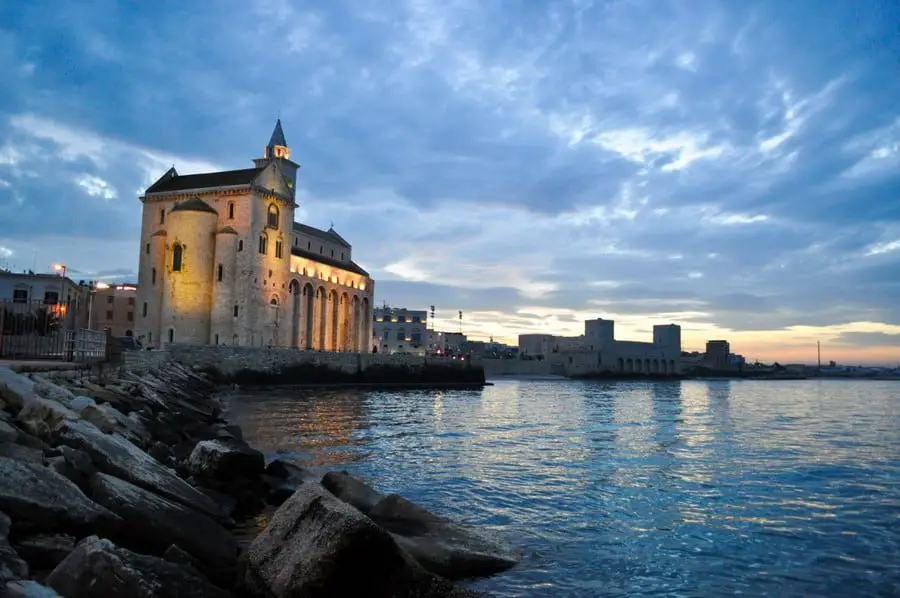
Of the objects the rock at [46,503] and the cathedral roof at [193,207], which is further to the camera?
the cathedral roof at [193,207]

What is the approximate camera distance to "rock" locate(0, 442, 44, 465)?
598cm

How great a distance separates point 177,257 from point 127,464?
2062 inches

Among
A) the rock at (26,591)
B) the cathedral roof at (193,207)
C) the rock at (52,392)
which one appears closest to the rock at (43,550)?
the rock at (26,591)

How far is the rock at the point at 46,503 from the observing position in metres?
5.18

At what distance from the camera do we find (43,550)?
4.98 meters

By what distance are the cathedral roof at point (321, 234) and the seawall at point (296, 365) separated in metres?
19.5

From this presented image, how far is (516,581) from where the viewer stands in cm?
730

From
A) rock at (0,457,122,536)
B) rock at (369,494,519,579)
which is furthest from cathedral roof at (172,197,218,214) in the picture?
rock at (0,457,122,536)

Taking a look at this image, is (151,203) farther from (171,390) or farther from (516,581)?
(516,581)

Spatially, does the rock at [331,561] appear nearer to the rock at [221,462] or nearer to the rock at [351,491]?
the rock at [351,491]

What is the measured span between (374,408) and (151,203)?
38303 millimetres

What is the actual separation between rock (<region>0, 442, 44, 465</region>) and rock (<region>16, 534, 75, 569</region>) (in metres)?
1.10

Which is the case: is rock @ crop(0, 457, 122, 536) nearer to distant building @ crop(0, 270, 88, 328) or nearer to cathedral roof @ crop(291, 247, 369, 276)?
distant building @ crop(0, 270, 88, 328)

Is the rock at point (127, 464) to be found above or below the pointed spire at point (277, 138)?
below
